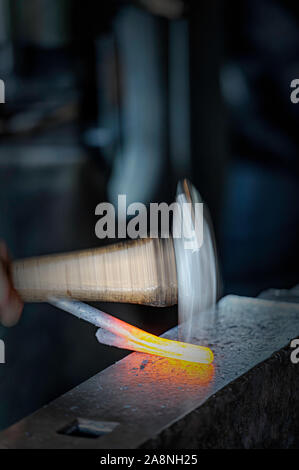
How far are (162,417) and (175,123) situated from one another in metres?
3.26

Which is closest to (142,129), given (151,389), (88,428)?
(151,389)

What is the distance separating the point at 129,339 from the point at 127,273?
0.17m

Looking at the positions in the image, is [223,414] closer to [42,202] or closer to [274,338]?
[274,338]

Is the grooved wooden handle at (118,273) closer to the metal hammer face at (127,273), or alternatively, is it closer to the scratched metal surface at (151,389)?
the metal hammer face at (127,273)

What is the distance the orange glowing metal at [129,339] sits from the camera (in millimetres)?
1375

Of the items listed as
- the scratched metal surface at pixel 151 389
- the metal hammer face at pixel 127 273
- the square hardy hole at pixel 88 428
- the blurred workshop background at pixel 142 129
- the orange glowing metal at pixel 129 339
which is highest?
the blurred workshop background at pixel 142 129

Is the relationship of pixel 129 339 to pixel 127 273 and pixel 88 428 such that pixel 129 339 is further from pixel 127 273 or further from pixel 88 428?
pixel 88 428

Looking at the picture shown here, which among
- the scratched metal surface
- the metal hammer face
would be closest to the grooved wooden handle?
the metal hammer face

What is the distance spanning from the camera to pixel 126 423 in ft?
3.65

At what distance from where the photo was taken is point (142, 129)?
163 inches

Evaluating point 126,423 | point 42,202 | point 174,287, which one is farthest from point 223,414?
point 42,202

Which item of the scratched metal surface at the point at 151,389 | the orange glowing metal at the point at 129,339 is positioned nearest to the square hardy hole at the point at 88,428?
the scratched metal surface at the point at 151,389

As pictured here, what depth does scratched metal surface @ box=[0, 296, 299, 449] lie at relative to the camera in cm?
107

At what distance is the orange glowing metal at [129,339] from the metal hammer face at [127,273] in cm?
3
